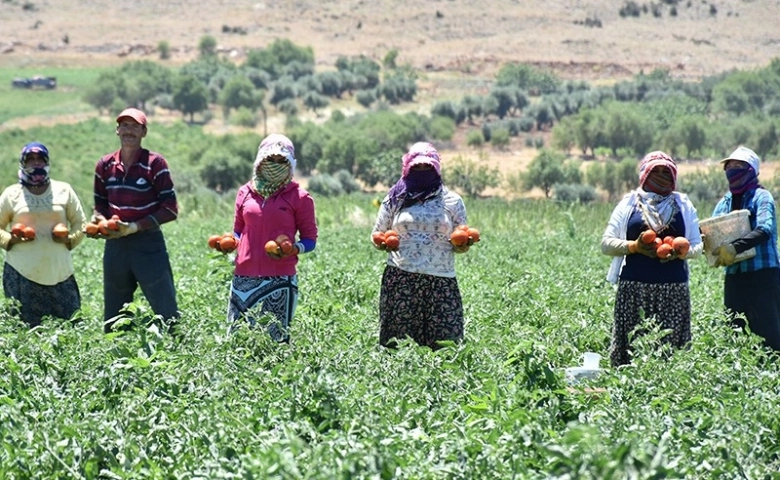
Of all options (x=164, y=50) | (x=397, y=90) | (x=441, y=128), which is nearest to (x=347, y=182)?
(x=441, y=128)

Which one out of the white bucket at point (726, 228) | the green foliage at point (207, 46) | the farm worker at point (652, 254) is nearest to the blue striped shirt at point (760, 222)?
the white bucket at point (726, 228)

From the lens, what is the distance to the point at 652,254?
695 cm

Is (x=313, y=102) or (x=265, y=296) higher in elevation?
(x=265, y=296)

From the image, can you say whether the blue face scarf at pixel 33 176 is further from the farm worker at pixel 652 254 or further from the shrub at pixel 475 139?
the shrub at pixel 475 139

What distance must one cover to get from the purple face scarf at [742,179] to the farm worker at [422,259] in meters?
1.78

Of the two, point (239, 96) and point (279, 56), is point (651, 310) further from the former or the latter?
point (279, 56)

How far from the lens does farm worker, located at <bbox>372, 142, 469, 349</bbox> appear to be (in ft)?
23.8

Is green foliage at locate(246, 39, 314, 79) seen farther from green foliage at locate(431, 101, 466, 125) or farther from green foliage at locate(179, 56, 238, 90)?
green foliage at locate(431, 101, 466, 125)

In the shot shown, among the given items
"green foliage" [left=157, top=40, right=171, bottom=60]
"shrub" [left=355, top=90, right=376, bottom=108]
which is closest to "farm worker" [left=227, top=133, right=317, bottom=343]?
"shrub" [left=355, top=90, right=376, bottom=108]

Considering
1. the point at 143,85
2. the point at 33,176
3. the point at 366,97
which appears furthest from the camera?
the point at 366,97

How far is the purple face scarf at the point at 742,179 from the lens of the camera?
25.0ft

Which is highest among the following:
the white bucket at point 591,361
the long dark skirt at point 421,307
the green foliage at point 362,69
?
the long dark skirt at point 421,307

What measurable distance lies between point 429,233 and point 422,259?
0.16 meters

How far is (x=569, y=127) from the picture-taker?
175 feet
